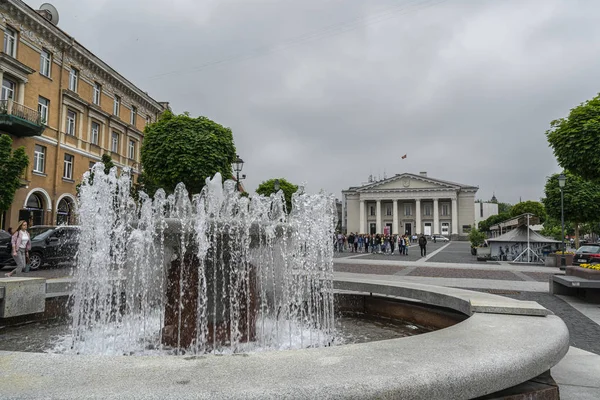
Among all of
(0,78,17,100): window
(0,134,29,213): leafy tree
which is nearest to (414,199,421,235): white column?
(0,78,17,100): window

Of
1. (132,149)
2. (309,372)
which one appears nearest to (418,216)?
(132,149)

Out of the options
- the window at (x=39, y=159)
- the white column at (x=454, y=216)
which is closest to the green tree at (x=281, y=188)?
the window at (x=39, y=159)

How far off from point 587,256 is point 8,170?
26.0 meters

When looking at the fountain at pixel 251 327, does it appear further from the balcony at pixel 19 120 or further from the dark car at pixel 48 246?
the balcony at pixel 19 120

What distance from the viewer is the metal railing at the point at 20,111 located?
2178 centimetres

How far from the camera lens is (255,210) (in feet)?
22.5

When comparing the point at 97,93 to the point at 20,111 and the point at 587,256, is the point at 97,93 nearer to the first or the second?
the point at 20,111

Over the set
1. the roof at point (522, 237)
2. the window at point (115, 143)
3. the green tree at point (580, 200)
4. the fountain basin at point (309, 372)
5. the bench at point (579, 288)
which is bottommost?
the bench at point (579, 288)

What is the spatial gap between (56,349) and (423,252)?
26.3 metres

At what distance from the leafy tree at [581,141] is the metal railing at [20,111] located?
24719 mm

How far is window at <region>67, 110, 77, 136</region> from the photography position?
28.0 m

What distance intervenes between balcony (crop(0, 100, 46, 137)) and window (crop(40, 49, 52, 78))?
3.21 metres

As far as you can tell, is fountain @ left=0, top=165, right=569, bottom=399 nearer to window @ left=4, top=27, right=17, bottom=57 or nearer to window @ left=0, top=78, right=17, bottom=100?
window @ left=0, top=78, right=17, bottom=100

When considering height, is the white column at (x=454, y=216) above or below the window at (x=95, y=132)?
below
